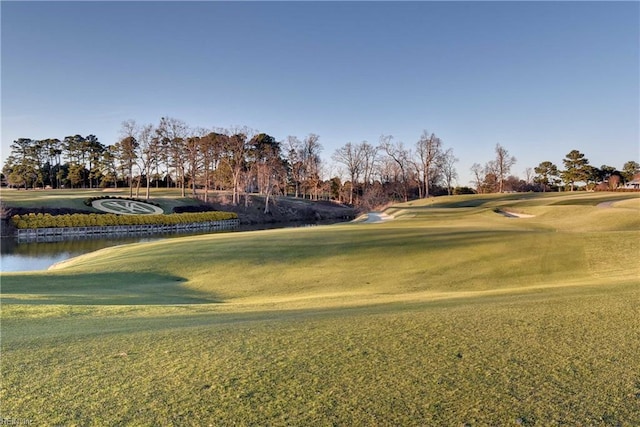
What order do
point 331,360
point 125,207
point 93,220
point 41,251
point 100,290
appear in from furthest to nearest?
point 125,207
point 93,220
point 41,251
point 100,290
point 331,360

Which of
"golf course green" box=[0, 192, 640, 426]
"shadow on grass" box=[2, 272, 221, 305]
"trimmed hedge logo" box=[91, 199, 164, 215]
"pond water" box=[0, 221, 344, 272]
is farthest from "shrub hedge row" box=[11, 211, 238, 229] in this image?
"golf course green" box=[0, 192, 640, 426]

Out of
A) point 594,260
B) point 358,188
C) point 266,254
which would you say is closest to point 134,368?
point 266,254

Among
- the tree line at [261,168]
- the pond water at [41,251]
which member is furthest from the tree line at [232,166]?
the pond water at [41,251]

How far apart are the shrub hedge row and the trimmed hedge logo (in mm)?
3809

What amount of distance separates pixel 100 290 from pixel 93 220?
34166 mm

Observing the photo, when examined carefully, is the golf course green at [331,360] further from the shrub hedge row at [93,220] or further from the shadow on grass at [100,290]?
the shrub hedge row at [93,220]

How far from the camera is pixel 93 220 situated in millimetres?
42125

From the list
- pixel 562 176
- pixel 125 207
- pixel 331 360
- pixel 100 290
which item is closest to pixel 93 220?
pixel 125 207

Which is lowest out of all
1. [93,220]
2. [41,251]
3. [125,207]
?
[41,251]

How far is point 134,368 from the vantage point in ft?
14.2

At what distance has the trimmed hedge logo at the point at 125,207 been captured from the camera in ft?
161

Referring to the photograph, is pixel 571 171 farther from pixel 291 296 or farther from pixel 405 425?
pixel 405 425

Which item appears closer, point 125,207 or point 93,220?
point 93,220

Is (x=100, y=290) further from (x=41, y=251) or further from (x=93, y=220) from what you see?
(x=93, y=220)
